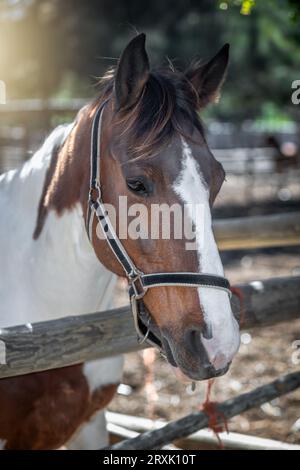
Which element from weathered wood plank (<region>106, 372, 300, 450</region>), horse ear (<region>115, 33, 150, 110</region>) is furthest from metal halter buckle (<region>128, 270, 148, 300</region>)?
weathered wood plank (<region>106, 372, 300, 450</region>)

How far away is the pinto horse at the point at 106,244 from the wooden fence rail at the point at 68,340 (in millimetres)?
164

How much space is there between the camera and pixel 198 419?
2918mm

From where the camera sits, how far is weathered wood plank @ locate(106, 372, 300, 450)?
2.73m

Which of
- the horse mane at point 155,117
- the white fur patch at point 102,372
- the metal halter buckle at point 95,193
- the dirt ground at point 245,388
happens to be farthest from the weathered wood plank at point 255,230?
the metal halter buckle at point 95,193

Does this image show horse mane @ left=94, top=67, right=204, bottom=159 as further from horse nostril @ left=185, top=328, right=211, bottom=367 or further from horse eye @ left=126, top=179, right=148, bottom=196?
horse nostril @ left=185, top=328, right=211, bottom=367

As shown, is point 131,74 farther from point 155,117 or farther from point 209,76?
point 209,76

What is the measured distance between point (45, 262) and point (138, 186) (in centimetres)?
66

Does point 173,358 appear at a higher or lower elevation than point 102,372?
higher

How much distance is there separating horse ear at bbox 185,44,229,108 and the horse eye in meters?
0.59

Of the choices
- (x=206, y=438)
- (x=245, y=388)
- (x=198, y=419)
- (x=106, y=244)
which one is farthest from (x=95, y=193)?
(x=245, y=388)

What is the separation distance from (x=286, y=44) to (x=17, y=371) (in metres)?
18.8

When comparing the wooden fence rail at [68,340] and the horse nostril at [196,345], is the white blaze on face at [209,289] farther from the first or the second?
the wooden fence rail at [68,340]
